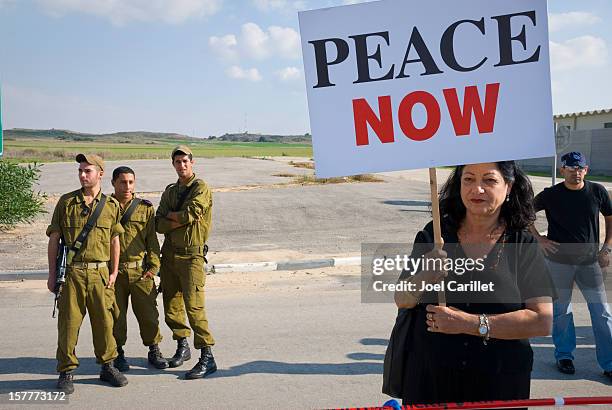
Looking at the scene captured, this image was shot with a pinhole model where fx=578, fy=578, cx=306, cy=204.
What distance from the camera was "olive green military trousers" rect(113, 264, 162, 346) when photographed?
5.27m

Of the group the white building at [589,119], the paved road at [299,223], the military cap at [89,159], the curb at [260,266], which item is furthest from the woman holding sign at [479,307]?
the white building at [589,119]

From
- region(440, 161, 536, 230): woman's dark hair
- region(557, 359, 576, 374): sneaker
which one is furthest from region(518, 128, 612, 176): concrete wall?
region(440, 161, 536, 230): woman's dark hair

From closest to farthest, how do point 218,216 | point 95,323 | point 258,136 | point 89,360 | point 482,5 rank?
point 482,5 → point 95,323 → point 89,360 → point 218,216 → point 258,136

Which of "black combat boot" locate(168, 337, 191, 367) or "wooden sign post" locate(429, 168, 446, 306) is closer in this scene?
"wooden sign post" locate(429, 168, 446, 306)

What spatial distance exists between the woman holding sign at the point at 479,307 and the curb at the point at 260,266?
24.2 ft

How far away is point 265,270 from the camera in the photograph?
980 cm

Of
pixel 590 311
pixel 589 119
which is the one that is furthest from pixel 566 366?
pixel 589 119

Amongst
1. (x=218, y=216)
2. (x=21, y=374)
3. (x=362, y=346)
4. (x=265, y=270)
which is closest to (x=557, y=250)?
(x=362, y=346)

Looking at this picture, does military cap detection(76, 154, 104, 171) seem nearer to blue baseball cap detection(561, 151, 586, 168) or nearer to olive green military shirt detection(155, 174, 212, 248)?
olive green military shirt detection(155, 174, 212, 248)

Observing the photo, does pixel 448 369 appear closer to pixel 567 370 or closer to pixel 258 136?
pixel 567 370

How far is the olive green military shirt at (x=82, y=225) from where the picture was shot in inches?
186

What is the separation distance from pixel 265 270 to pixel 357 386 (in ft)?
16.7

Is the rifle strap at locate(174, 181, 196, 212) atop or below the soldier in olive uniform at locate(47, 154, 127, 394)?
atop

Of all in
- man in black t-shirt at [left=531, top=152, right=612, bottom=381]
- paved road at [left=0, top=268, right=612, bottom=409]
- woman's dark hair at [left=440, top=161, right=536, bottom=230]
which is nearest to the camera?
woman's dark hair at [left=440, top=161, right=536, bottom=230]
